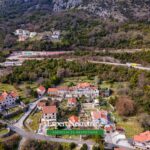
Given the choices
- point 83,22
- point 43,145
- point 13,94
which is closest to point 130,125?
point 43,145

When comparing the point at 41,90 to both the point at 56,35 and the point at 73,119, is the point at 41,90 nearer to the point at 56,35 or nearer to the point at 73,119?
the point at 73,119

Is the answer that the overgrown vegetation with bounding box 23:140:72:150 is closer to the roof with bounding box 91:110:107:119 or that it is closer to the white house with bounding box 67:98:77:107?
the roof with bounding box 91:110:107:119

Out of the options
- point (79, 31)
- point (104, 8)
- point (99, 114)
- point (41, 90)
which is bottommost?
point (41, 90)

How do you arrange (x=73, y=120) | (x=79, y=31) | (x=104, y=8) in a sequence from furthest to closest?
1. (x=104, y=8)
2. (x=79, y=31)
3. (x=73, y=120)

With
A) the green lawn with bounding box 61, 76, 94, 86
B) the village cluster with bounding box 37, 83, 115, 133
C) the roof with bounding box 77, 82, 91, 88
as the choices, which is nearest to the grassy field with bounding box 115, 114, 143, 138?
the village cluster with bounding box 37, 83, 115, 133

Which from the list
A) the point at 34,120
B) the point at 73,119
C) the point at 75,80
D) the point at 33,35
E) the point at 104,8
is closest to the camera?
the point at 73,119

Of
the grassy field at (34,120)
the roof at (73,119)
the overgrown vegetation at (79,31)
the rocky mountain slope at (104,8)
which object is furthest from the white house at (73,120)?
the rocky mountain slope at (104,8)
